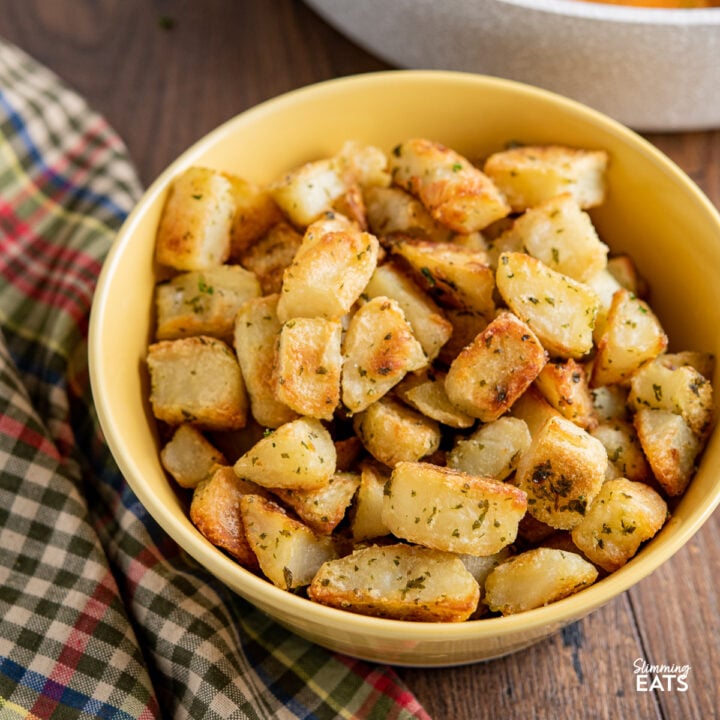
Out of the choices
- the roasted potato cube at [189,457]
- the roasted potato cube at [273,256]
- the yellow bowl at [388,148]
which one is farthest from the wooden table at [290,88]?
the roasted potato cube at [273,256]

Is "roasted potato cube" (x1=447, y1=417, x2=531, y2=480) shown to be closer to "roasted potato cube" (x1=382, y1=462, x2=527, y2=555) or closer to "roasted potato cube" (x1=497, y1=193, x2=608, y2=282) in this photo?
"roasted potato cube" (x1=382, y1=462, x2=527, y2=555)

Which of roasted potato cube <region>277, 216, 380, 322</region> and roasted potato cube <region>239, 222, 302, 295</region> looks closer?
roasted potato cube <region>277, 216, 380, 322</region>

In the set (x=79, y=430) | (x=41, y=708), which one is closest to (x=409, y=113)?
(x=79, y=430)

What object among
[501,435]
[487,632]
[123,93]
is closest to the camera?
[487,632]

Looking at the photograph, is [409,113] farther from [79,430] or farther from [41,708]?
[41,708]

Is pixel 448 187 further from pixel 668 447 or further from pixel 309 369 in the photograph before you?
pixel 668 447

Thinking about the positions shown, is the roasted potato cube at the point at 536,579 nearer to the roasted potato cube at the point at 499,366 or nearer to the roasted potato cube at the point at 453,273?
the roasted potato cube at the point at 499,366

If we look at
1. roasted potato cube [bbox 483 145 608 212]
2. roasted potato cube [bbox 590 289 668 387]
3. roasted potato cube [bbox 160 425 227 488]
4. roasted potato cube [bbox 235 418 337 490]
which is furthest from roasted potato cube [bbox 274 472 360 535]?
roasted potato cube [bbox 483 145 608 212]
